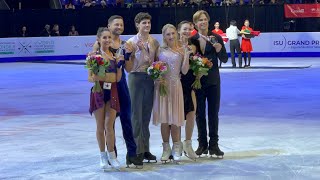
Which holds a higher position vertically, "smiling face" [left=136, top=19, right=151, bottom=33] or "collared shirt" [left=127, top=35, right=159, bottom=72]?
"smiling face" [left=136, top=19, right=151, bottom=33]

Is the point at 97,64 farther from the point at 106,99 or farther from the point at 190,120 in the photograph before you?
the point at 190,120

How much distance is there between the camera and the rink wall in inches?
1085

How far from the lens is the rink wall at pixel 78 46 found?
27562 mm

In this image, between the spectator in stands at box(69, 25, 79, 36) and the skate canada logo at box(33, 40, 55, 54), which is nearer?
the skate canada logo at box(33, 40, 55, 54)

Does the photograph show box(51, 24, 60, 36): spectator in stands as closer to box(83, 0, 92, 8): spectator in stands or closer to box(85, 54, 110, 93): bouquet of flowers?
box(83, 0, 92, 8): spectator in stands

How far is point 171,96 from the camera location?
24.8ft

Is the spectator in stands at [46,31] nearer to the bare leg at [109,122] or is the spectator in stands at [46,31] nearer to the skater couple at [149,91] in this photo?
the skater couple at [149,91]

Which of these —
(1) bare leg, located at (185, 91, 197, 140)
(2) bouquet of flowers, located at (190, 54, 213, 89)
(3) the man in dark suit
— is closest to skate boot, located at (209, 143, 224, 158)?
(3) the man in dark suit

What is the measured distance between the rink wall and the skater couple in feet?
64.5

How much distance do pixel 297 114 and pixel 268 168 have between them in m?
4.49

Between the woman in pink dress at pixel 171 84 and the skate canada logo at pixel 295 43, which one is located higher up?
the woman in pink dress at pixel 171 84

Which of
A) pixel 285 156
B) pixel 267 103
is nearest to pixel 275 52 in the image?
pixel 267 103

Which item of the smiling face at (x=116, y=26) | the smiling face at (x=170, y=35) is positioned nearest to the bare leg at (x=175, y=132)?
the smiling face at (x=170, y=35)

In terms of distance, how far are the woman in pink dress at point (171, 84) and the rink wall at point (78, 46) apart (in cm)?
1995
